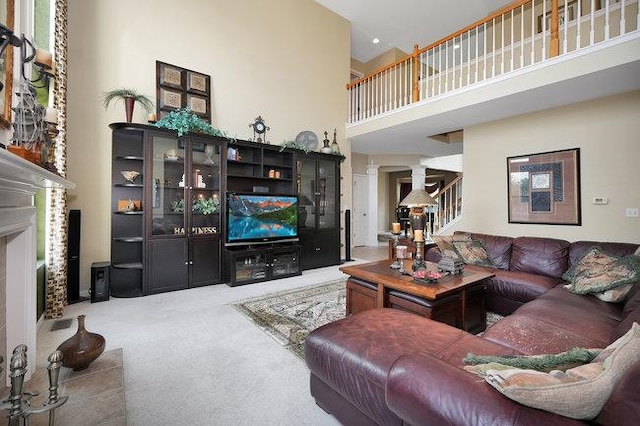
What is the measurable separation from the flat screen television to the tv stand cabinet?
144 mm

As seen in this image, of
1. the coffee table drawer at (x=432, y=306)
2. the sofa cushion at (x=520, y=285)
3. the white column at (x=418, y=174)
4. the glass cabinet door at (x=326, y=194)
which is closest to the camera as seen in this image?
the coffee table drawer at (x=432, y=306)

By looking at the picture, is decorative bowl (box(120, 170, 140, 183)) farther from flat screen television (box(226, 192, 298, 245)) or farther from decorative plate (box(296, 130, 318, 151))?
decorative plate (box(296, 130, 318, 151))

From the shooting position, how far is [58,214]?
293cm

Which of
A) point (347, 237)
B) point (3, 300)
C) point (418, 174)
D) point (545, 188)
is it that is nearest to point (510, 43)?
point (545, 188)

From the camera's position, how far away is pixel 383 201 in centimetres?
1171

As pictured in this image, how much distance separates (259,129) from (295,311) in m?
3.09

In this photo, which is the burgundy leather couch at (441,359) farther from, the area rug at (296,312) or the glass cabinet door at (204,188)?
the glass cabinet door at (204,188)

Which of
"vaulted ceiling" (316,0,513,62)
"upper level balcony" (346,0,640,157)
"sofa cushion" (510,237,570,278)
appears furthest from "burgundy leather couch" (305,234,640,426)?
"vaulted ceiling" (316,0,513,62)

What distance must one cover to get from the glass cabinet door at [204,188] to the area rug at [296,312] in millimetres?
1403

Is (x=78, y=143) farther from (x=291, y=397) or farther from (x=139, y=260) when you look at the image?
(x=291, y=397)

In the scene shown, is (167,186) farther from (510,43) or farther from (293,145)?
(510,43)

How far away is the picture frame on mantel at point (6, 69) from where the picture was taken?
1.66 meters

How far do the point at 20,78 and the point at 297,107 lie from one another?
4.10 meters

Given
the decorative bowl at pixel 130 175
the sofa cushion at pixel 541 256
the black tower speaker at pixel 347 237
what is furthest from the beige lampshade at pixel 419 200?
the decorative bowl at pixel 130 175
